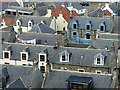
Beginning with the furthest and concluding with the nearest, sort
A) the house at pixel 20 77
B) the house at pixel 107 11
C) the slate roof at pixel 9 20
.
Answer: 1. the house at pixel 107 11
2. the slate roof at pixel 9 20
3. the house at pixel 20 77

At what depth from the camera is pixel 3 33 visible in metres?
60.1

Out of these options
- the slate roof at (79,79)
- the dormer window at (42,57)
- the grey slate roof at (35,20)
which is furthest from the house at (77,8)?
the slate roof at (79,79)

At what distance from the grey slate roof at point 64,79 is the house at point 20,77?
115 centimetres

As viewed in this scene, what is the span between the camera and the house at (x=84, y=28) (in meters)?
67.1

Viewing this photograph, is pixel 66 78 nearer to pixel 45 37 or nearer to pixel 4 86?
pixel 4 86

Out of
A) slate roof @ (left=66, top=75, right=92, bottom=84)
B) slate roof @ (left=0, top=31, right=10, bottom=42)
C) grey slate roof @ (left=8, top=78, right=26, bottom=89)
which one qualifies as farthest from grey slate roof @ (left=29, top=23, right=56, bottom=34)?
slate roof @ (left=66, top=75, right=92, bottom=84)

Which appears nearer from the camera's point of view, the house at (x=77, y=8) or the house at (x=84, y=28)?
the house at (x=84, y=28)

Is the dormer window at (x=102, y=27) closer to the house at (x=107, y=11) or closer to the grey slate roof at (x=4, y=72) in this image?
the house at (x=107, y=11)

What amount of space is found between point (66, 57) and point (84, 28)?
2204cm

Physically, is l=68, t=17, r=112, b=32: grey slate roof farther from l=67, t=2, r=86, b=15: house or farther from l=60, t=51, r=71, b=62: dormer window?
l=67, t=2, r=86, b=15: house

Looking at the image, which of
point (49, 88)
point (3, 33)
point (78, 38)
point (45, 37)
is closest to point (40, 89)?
point (49, 88)

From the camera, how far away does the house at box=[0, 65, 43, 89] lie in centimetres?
3716

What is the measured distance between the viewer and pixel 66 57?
1866 inches

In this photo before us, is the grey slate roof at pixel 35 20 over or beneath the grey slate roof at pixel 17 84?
over
